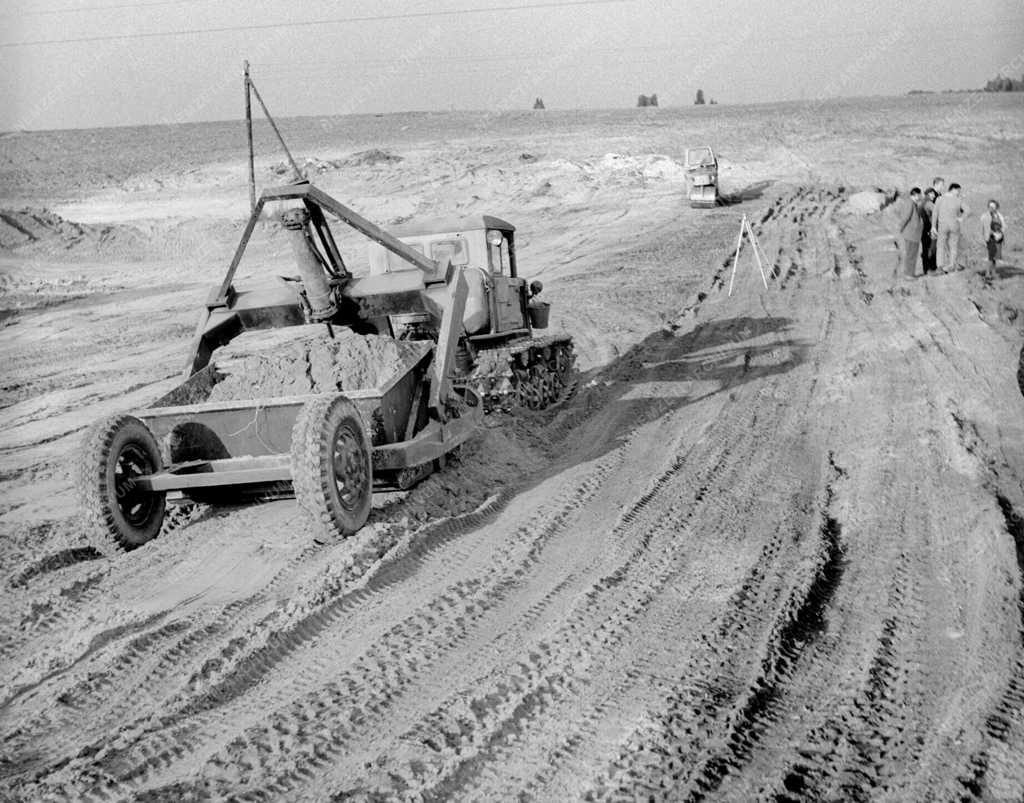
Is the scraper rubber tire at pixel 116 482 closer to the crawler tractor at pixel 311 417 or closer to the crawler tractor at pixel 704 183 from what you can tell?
the crawler tractor at pixel 311 417

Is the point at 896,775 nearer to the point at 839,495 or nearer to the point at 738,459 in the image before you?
the point at 839,495

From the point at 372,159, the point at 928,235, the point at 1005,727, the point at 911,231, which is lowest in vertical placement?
the point at 1005,727

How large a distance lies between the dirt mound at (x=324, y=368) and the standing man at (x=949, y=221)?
12.0m

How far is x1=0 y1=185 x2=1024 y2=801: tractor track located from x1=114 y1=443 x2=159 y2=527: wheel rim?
297 millimetres

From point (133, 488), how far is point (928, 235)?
48.2 feet

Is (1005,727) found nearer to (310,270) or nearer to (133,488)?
(133,488)

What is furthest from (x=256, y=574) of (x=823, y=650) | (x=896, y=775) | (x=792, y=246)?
(x=792, y=246)

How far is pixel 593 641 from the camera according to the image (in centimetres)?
489

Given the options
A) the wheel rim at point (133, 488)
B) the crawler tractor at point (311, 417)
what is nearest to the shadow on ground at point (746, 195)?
the crawler tractor at point (311, 417)

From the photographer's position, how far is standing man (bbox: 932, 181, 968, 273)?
16.1m

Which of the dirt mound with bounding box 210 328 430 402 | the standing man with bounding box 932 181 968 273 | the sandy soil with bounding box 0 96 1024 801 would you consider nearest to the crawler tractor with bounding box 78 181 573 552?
the dirt mound with bounding box 210 328 430 402

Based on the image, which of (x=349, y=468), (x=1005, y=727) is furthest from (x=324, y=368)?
(x=1005, y=727)

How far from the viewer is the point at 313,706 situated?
435 cm

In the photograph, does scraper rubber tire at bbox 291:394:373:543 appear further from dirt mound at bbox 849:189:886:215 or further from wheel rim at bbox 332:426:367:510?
dirt mound at bbox 849:189:886:215
